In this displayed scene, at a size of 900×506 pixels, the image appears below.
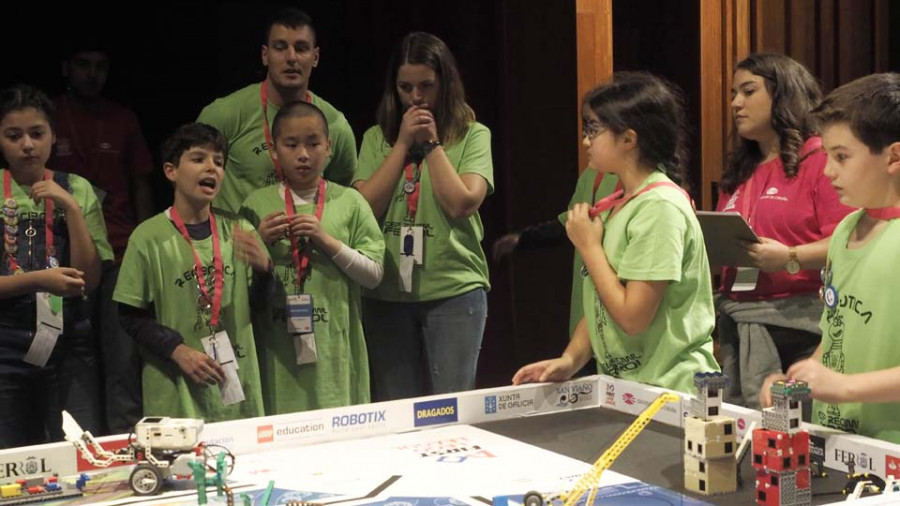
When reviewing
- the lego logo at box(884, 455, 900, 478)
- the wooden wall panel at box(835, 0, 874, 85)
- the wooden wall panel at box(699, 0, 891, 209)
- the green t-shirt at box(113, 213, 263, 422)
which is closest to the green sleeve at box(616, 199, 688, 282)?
the lego logo at box(884, 455, 900, 478)

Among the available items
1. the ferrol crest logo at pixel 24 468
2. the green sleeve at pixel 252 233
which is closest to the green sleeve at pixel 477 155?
the green sleeve at pixel 252 233

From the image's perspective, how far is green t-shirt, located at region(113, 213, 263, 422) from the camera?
335 centimetres

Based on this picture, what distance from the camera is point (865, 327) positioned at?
86.7 inches

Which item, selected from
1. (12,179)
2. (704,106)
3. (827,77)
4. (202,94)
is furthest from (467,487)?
(827,77)

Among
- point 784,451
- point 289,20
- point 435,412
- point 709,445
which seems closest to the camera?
point 784,451

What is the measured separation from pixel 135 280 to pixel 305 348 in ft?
1.77

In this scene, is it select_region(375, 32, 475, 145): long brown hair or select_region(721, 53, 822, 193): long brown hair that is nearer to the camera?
select_region(721, 53, 822, 193): long brown hair

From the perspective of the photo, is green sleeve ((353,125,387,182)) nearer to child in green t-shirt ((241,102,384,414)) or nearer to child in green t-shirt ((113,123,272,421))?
child in green t-shirt ((241,102,384,414))

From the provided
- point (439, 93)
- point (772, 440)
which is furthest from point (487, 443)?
point (439, 93)

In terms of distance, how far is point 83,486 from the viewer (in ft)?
6.60

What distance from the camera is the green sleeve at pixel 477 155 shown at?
3.79 metres

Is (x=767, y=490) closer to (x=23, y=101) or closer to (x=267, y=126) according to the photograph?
(x=267, y=126)

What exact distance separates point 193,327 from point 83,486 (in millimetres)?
1375

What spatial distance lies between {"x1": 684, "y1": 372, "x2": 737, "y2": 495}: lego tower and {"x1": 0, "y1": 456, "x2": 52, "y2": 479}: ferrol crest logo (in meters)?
1.15
